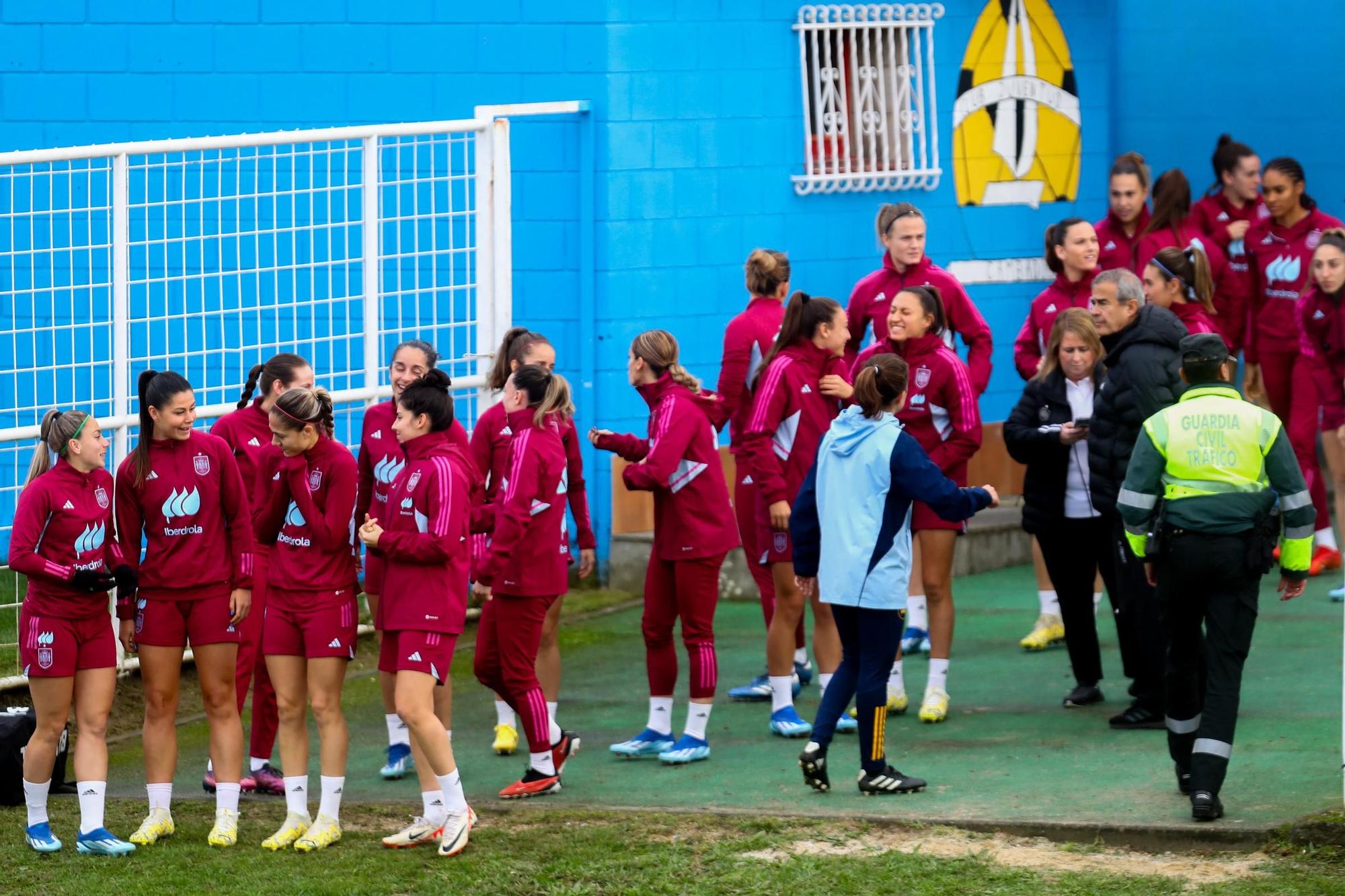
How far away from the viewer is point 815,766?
727 cm

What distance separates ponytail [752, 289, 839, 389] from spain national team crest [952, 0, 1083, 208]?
4.25 metres

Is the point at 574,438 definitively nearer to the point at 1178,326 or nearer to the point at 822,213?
the point at 1178,326

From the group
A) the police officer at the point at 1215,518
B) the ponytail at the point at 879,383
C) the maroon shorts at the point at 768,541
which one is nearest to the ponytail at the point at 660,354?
the maroon shorts at the point at 768,541

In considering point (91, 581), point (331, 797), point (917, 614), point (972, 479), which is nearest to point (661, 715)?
point (331, 797)

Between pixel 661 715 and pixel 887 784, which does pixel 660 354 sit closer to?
pixel 661 715

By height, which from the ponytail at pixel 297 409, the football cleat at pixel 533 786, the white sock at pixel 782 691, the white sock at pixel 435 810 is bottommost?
the football cleat at pixel 533 786

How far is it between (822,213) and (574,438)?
4218mm

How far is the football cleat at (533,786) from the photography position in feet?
24.6

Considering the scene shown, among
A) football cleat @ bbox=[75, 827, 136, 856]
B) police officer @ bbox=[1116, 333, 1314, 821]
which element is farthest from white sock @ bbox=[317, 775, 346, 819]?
police officer @ bbox=[1116, 333, 1314, 821]

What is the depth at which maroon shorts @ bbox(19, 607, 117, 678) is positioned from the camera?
686 centimetres

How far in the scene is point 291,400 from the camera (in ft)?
22.5

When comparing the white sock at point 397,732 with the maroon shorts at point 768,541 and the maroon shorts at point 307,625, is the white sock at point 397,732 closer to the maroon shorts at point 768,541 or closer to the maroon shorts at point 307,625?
the maroon shorts at point 307,625

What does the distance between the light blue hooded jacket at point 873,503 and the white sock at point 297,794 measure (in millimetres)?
2065

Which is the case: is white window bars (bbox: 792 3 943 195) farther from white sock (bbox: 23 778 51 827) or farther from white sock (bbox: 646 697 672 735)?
white sock (bbox: 23 778 51 827)
